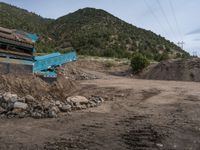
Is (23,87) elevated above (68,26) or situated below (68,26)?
below

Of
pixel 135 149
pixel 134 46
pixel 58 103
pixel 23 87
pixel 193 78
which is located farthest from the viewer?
pixel 134 46

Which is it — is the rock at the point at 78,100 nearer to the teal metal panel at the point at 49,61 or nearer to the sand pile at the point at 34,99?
the sand pile at the point at 34,99

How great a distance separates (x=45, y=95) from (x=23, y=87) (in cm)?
91

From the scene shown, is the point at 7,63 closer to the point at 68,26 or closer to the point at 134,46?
the point at 134,46

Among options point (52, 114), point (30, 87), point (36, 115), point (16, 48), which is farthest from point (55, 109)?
point (16, 48)

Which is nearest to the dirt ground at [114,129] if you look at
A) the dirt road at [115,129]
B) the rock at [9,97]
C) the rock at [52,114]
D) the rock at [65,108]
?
the dirt road at [115,129]

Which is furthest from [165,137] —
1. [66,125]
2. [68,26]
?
[68,26]

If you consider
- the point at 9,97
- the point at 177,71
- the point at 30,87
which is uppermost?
the point at 177,71

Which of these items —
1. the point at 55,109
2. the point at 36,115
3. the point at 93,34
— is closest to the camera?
the point at 36,115

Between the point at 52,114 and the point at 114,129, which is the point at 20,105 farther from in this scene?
the point at 114,129

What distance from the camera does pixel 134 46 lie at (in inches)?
2453

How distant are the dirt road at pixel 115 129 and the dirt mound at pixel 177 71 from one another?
579 inches

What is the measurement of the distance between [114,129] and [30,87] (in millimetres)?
4851

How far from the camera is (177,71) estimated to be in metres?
29.1
